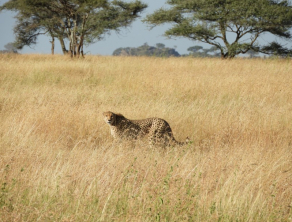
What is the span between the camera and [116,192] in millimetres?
3109

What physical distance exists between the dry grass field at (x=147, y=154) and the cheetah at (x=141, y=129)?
203 millimetres

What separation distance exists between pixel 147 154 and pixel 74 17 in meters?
20.6

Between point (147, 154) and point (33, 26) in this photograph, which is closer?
point (147, 154)

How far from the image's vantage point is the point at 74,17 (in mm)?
23609

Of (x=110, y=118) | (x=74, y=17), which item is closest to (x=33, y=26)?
(x=74, y=17)

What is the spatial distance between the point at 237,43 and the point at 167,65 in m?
9.52

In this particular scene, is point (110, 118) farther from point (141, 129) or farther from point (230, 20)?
point (230, 20)

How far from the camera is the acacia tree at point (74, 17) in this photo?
71.4ft

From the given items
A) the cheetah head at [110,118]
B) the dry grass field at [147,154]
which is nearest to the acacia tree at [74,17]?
the dry grass field at [147,154]

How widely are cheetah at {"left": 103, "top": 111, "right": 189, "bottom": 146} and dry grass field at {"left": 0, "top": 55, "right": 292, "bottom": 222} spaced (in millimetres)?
203

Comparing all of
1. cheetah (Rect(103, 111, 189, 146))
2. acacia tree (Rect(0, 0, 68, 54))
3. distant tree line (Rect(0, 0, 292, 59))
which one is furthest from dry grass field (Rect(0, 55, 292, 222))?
acacia tree (Rect(0, 0, 68, 54))

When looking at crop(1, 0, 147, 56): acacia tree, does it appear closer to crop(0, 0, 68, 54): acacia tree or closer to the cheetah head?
crop(0, 0, 68, 54): acacia tree

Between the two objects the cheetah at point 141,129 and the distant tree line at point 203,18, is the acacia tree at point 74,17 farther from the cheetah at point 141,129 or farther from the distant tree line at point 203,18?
the cheetah at point 141,129

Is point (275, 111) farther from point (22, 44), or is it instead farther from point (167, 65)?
point (22, 44)
